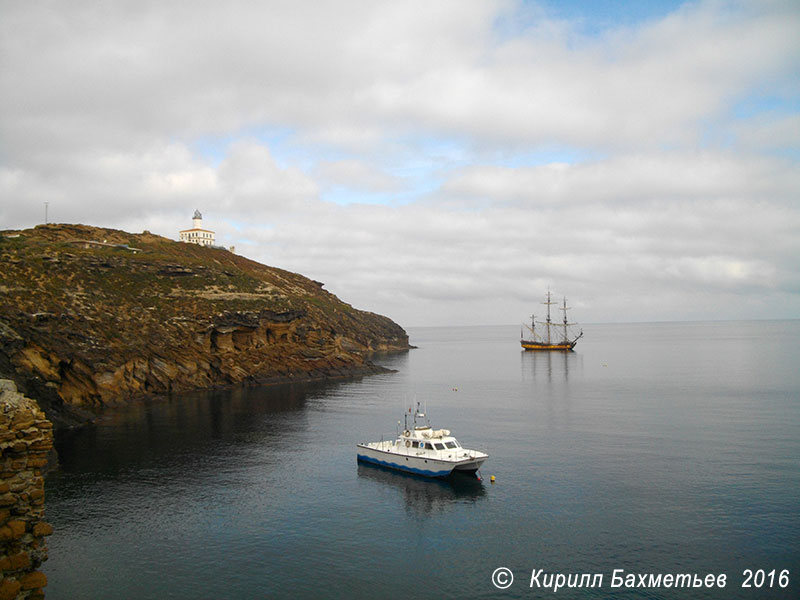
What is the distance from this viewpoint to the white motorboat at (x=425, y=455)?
5844cm

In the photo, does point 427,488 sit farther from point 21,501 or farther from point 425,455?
point 21,501

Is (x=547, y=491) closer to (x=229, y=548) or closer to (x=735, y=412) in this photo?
(x=229, y=548)

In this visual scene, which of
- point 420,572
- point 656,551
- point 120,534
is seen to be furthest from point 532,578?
point 120,534

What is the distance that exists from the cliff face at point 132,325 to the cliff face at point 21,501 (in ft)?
203

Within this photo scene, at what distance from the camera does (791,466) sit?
2338 inches

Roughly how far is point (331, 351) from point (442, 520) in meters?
108

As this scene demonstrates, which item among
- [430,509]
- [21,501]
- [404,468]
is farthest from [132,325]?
[21,501]

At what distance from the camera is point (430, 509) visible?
1998 inches

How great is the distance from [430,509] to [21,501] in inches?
1440

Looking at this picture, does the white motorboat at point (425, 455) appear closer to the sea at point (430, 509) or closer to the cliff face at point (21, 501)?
the sea at point (430, 509)

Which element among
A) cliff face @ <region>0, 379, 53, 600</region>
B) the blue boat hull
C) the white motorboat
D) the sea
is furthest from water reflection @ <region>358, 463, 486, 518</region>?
cliff face @ <region>0, 379, 53, 600</region>

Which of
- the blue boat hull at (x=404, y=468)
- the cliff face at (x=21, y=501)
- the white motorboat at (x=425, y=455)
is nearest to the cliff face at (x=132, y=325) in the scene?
the blue boat hull at (x=404, y=468)

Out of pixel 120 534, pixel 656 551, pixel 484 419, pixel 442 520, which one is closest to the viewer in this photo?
pixel 656 551

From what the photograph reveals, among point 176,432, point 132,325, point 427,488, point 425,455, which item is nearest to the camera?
point 427,488
